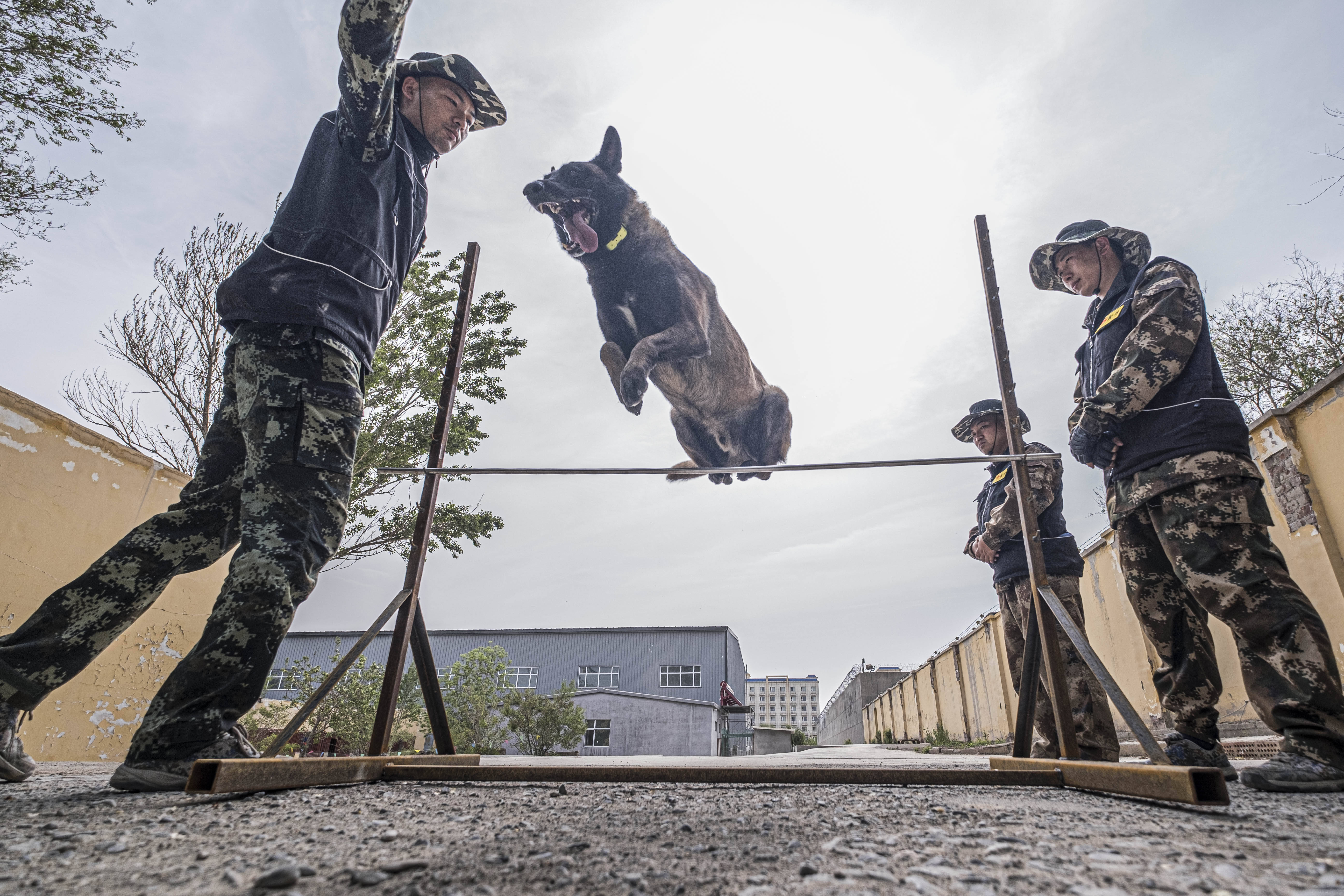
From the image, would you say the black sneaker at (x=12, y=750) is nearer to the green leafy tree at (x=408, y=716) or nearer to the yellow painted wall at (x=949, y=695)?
the green leafy tree at (x=408, y=716)

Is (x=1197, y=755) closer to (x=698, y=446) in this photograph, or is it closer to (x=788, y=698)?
(x=698, y=446)

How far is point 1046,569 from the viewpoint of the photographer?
289 cm

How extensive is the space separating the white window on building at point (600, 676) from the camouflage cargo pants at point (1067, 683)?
922 inches

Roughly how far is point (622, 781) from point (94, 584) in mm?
1499

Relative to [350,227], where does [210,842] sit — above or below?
below

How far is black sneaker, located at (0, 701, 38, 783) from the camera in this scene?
5.09 feet

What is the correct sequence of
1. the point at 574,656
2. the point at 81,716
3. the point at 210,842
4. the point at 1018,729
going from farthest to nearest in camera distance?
the point at 574,656
the point at 81,716
the point at 1018,729
the point at 210,842

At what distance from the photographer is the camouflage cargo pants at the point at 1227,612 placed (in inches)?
66.6

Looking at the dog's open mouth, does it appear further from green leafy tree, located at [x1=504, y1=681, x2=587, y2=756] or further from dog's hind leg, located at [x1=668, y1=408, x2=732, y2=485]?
green leafy tree, located at [x1=504, y1=681, x2=587, y2=756]

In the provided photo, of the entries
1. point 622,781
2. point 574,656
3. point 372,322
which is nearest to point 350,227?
point 372,322

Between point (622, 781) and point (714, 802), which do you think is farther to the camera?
point (622, 781)

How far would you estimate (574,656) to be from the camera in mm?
25656

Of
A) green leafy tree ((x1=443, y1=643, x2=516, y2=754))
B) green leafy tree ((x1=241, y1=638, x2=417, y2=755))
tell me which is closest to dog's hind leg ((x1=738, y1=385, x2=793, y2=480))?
green leafy tree ((x1=241, y1=638, x2=417, y2=755))

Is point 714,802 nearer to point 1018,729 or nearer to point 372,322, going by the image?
point 1018,729
